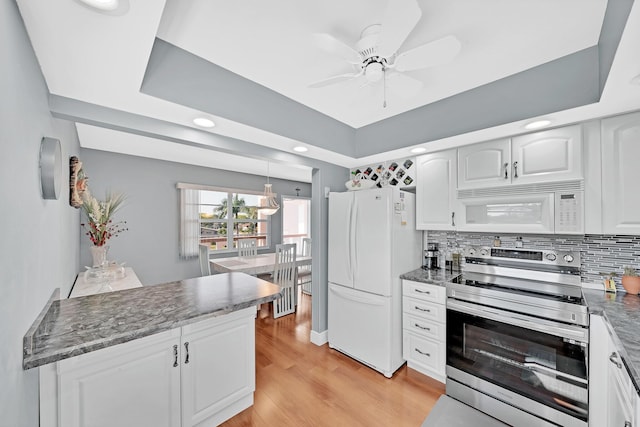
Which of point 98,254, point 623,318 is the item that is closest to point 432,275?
point 623,318

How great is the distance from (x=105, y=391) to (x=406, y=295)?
2.20 meters

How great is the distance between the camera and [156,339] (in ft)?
4.74

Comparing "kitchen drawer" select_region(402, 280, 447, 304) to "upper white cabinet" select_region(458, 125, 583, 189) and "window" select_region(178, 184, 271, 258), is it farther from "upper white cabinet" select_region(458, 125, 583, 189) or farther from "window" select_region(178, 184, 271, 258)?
"window" select_region(178, 184, 271, 258)

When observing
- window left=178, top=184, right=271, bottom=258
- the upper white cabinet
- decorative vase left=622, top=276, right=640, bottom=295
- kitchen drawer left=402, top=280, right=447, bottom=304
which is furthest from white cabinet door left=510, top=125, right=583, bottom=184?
window left=178, top=184, right=271, bottom=258

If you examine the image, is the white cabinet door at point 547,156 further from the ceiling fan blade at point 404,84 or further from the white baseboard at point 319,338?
the white baseboard at point 319,338

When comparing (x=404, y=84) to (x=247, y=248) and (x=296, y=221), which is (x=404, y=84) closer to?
(x=247, y=248)

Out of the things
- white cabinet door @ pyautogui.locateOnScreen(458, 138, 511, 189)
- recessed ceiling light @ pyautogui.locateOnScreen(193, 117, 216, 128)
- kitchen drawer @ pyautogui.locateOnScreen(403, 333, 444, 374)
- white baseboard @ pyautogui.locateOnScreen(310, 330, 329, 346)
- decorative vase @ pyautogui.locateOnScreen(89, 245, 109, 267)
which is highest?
recessed ceiling light @ pyautogui.locateOnScreen(193, 117, 216, 128)

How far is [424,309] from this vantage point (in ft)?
7.62

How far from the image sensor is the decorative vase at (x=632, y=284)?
5.72ft

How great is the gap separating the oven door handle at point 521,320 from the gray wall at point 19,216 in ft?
7.99

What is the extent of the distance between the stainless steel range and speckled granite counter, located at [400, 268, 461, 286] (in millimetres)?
107

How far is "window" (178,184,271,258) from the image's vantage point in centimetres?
410

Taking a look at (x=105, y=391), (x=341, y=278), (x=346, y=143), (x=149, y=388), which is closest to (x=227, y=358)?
(x=149, y=388)

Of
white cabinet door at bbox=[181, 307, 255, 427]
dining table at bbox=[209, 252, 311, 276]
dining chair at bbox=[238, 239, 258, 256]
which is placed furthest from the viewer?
dining chair at bbox=[238, 239, 258, 256]
